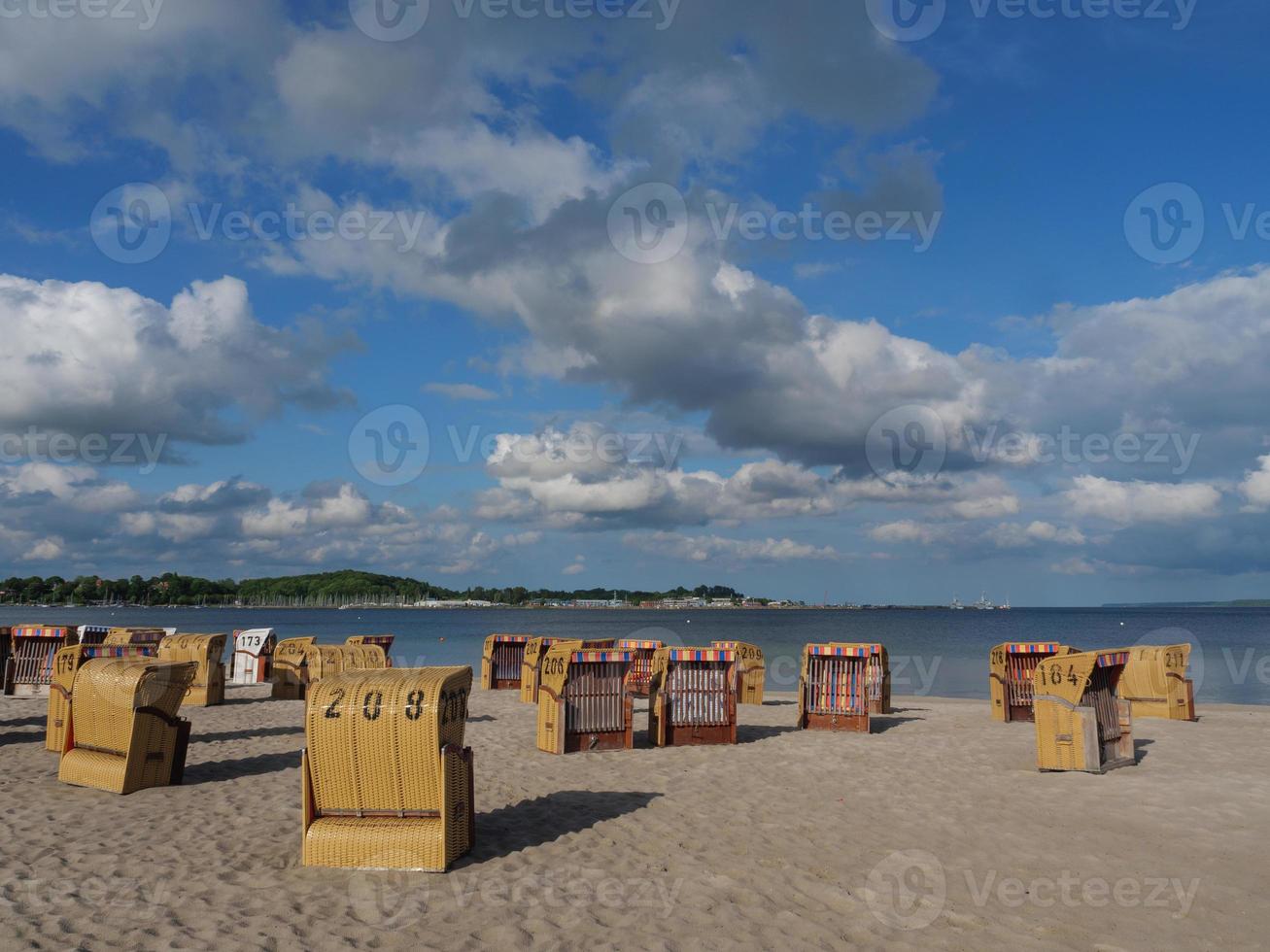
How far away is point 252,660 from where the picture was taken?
29125mm

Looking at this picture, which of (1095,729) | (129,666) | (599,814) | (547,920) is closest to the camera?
(547,920)

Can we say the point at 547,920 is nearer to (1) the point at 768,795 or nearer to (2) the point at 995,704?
(1) the point at 768,795

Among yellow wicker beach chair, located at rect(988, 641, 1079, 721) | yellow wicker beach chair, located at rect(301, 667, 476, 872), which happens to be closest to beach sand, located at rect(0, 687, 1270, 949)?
yellow wicker beach chair, located at rect(301, 667, 476, 872)

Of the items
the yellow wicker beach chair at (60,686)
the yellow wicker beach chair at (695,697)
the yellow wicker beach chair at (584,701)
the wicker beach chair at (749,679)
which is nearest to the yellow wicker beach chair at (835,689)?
the yellow wicker beach chair at (695,697)

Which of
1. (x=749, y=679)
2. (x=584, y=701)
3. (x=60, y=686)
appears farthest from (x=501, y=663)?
(x=60, y=686)

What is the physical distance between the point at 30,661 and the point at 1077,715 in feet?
79.0

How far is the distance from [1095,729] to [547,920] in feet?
31.6

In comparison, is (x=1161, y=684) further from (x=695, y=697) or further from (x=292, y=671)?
(x=292, y=671)

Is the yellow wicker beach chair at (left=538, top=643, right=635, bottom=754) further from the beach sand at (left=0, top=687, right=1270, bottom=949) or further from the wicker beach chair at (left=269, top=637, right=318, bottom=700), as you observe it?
the wicker beach chair at (left=269, top=637, right=318, bottom=700)

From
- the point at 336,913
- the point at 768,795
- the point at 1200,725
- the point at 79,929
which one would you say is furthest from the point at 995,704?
the point at 79,929

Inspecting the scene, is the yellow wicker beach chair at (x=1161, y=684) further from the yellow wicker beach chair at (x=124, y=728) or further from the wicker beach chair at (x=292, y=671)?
the wicker beach chair at (x=292, y=671)

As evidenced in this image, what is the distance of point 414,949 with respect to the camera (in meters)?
6.04

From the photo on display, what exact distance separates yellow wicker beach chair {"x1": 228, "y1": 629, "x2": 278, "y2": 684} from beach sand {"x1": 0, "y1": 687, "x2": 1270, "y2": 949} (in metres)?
15.1

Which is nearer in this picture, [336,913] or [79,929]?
[79,929]
